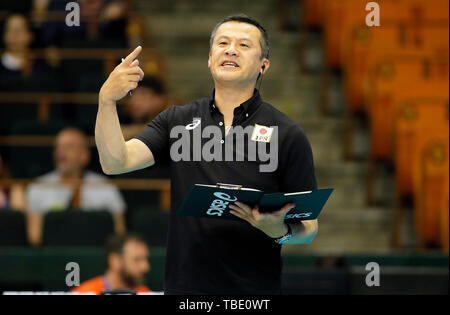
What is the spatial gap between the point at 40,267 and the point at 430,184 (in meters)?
2.68

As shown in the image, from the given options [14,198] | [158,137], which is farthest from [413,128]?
[158,137]

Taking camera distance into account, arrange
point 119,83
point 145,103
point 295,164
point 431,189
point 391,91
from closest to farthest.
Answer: point 119,83 < point 295,164 < point 431,189 < point 145,103 < point 391,91

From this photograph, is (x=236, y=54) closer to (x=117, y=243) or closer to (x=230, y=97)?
(x=230, y=97)

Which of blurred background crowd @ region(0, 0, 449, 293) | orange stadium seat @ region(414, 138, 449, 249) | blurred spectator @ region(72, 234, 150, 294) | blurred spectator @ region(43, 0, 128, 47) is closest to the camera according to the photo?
blurred spectator @ region(72, 234, 150, 294)

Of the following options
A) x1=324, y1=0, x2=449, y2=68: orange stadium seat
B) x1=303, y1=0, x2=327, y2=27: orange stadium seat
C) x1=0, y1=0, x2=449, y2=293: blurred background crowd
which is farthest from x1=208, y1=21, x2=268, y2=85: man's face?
x1=303, y1=0, x2=327, y2=27: orange stadium seat

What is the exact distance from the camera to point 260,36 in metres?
2.76

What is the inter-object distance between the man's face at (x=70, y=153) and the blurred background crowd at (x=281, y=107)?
0.01m

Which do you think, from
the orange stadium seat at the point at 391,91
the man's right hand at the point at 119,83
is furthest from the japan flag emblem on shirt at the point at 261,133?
the orange stadium seat at the point at 391,91

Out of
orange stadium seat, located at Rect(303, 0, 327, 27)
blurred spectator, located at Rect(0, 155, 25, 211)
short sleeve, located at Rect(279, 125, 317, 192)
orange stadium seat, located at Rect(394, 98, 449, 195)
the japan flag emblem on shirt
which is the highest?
orange stadium seat, located at Rect(303, 0, 327, 27)

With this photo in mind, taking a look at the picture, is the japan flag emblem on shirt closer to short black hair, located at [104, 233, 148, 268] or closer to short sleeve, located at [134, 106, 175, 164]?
short sleeve, located at [134, 106, 175, 164]

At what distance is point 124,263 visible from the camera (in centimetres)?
495

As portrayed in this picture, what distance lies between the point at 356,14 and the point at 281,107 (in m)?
1.09

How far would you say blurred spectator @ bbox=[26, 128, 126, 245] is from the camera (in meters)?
6.05

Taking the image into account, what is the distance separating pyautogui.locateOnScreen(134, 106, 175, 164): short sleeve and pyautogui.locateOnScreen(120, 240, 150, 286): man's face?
2.27m
